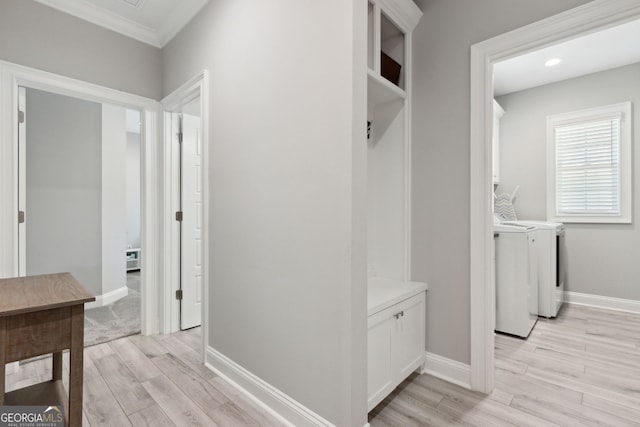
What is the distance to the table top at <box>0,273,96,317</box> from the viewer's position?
1.09 m

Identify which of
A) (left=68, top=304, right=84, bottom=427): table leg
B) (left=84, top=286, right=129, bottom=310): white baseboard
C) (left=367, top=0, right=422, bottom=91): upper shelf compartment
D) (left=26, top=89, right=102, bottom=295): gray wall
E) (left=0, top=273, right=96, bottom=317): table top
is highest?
(left=367, top=0, right=422, bottom=91): upper shelf compartment

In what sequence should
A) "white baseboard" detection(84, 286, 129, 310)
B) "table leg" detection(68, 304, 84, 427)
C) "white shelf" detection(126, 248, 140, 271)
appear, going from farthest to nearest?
1. "white shelf" detection(126, 248, 140, 271)
2. "white baseboard" detection(84, 286, 129, 310)
3. "table leg" detection(68, 304, 84, 427)

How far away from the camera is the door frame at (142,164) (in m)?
2.13

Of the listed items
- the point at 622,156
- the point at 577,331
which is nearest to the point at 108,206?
the point at 577,331

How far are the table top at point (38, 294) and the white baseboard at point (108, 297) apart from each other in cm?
257

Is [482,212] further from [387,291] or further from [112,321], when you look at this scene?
[112,321]

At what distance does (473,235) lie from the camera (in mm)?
1874

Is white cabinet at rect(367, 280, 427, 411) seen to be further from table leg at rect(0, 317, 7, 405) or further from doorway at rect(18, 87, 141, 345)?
doorway at rect(18, 87, 141, 345)

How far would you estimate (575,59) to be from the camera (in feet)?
10.9

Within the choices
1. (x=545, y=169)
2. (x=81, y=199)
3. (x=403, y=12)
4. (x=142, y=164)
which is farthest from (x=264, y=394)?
(x=545, y=169)

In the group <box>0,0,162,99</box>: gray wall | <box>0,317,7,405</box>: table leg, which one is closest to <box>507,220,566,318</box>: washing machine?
<box>0,317,7,405</box>: table leg

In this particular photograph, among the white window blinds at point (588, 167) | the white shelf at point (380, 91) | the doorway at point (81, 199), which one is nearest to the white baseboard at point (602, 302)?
the white window blinds at point (588, 167)

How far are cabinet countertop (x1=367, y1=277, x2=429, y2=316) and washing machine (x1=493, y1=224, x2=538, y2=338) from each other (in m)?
1.11

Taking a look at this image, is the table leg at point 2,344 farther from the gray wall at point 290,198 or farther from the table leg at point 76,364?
the gray wall at point 290,198
